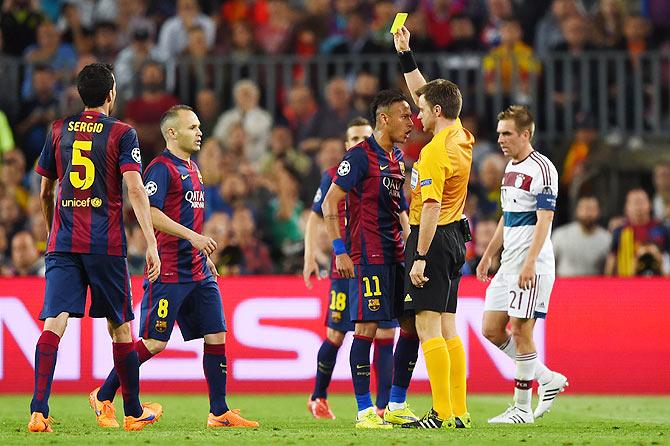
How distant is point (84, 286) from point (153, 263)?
64 cm

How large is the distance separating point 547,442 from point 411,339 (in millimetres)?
1662

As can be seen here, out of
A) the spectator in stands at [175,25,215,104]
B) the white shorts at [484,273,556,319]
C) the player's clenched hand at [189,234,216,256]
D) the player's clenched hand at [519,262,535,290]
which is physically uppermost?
the spectator in stands at [175,25,215,104]

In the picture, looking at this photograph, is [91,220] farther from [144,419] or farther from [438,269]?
[438,269]

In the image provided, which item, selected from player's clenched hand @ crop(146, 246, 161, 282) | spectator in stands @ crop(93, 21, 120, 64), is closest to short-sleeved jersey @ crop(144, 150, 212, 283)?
player's clenched hand @ crop(146, 246, 161, 282)

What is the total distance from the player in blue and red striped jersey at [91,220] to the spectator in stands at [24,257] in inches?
231

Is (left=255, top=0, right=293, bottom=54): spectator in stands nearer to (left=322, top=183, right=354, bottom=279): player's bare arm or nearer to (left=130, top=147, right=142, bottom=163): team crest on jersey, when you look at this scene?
(left=322, top=183, right=354, bottom=279): player's bare arm

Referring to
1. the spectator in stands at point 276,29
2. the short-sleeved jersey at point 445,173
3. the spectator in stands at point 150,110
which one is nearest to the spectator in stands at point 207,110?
the spectator in stands at point 150,110

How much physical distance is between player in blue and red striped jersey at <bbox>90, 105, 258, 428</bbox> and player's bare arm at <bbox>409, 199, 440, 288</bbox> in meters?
1.46

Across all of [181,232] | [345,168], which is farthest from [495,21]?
[181,232]

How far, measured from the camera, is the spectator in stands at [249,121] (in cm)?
1689

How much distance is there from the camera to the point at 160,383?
13.6 meters

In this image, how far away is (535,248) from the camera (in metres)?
9.75

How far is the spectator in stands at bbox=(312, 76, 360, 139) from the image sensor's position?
16688mm

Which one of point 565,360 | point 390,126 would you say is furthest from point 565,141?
point 390,126
